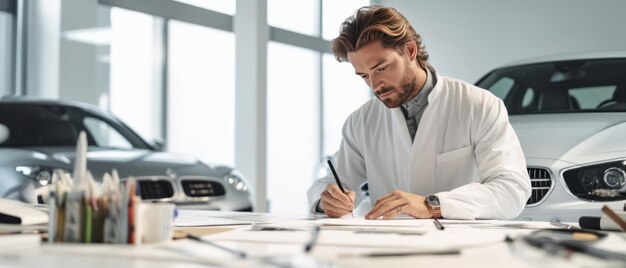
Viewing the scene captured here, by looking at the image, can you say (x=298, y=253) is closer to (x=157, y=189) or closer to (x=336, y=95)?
(x=157, y=189)

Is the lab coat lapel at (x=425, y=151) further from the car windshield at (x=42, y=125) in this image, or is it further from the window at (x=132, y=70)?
the window at (x=132, y=70)

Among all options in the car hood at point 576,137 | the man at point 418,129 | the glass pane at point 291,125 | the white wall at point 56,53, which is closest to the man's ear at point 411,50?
the man at point 418,129

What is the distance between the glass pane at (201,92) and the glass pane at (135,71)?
16cm

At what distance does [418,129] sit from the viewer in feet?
7.59

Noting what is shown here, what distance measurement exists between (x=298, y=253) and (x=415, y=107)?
1.39 m

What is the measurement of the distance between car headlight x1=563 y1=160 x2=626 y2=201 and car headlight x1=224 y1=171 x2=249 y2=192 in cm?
177

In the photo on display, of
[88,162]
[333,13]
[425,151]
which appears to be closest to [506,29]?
[333,13]

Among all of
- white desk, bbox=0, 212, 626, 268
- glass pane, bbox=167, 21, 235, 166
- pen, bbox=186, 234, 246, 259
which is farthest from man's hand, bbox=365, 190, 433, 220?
glass pane, bbox=167, 21, 235, 166

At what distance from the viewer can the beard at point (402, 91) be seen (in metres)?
2.30

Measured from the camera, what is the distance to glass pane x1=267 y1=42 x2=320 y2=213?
8.29 m

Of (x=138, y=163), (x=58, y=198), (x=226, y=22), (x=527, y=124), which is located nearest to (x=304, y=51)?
(x=226, y=22)

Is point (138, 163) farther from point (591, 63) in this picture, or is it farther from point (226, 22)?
point (226, 22)

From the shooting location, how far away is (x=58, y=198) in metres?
1.23

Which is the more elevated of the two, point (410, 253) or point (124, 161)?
point (124, 161)
